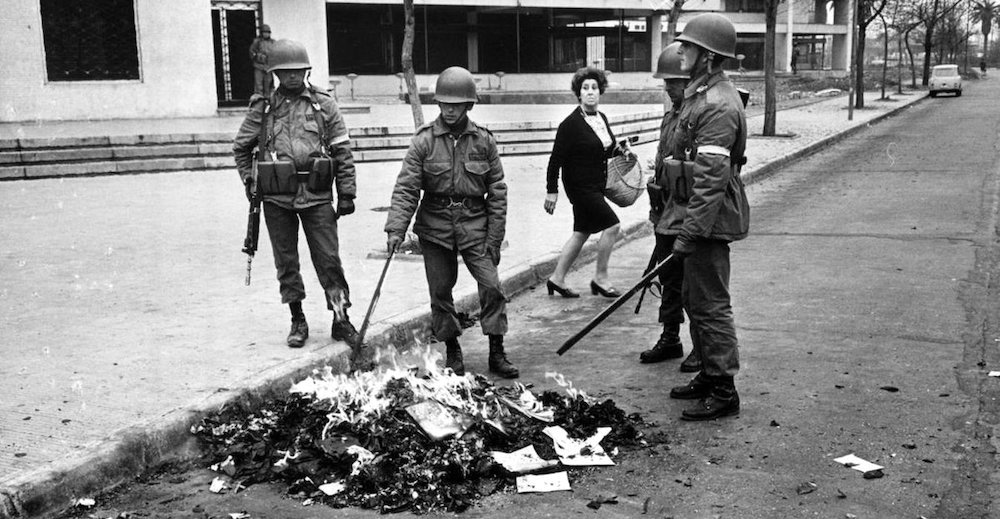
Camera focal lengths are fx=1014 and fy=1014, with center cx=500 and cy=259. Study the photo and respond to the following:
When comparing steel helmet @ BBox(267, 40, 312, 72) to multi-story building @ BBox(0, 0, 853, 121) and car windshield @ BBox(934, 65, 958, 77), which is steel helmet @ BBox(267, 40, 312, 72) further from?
car windshield @ BBox(934, 65, 958, 77)

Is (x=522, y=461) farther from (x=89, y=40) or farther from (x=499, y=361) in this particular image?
(x=89, y=40)

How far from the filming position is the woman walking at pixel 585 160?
769 centimetres

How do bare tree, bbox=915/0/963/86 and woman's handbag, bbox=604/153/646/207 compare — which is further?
bare tree, bbox=915/0/963/86

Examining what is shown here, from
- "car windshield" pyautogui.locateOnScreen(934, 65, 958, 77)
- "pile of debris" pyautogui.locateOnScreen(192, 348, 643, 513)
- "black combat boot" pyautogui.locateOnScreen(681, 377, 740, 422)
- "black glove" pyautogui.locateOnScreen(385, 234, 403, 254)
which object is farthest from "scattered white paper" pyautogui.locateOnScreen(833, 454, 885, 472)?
"car windshield" pyautogui.locateOnScreen(934, 65, 958, 77)

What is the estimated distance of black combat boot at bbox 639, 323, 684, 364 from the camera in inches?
247

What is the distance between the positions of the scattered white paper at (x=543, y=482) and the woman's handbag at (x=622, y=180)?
151 inches

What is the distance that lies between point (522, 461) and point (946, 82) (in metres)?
49.1

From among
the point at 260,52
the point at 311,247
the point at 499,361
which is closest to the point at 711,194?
the point at 499,361

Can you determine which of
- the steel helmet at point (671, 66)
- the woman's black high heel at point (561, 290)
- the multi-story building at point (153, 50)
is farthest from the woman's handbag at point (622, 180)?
the multi-story building at point (153, 50)

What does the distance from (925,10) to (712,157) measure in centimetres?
5251

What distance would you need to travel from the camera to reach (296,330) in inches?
251

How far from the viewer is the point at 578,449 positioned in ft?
15.3

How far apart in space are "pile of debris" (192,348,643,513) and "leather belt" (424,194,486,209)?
1.06m

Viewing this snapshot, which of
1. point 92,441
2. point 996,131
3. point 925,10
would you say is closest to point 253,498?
point 92,441
